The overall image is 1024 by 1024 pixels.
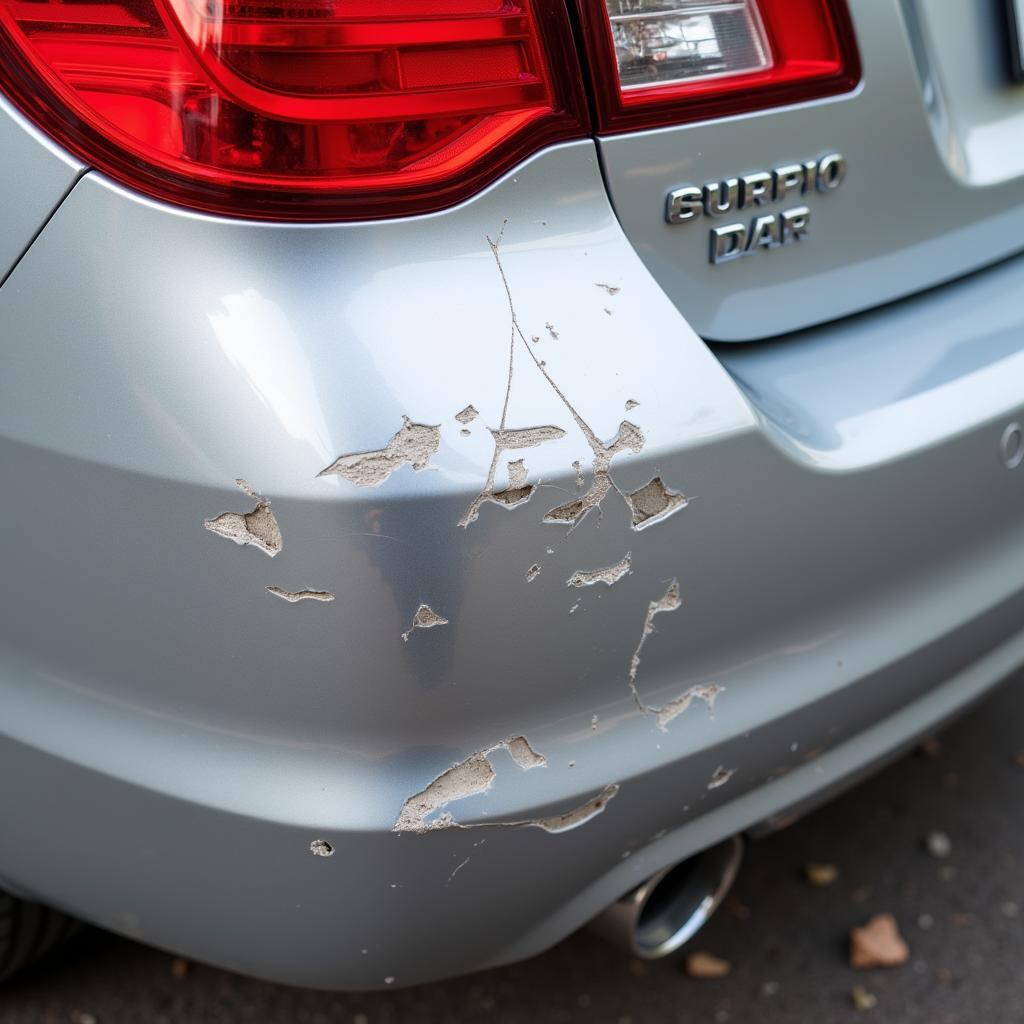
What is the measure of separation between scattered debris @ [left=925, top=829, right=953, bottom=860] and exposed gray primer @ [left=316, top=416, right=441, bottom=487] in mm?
1486

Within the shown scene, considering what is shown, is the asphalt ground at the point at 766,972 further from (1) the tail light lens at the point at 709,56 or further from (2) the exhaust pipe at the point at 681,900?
(1) the tail light lens at the point at 709,56

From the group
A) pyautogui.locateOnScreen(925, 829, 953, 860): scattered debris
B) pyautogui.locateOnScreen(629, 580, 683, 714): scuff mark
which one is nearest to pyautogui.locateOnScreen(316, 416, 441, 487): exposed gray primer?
pyautogui.locateOnScreen(629, 580, 683, 714): scuff mark

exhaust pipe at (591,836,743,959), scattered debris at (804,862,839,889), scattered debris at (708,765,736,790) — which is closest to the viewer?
scattered debris at (708,765,736,790)

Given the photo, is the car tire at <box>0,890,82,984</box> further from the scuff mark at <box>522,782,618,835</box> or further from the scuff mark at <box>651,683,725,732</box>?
the scuff mark at <box>651,683,725,732</box>

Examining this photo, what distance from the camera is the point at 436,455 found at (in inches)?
37.5

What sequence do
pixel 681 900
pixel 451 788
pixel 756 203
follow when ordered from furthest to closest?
1. pixel 681 900
2. pixel 756 203
3. pixel 451 788

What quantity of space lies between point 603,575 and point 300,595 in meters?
0.26

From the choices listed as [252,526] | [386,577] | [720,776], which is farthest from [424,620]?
[720,776]

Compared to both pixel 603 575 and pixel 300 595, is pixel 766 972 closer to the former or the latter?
pixel 603 575

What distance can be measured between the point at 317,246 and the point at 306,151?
82 millimetres

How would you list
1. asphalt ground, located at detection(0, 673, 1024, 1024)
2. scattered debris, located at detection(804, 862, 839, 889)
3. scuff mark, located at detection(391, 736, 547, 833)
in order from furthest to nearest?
1. scattered debris, located at detection(804, 862, 839, 889)
2. asphalt ground, located at detection(0, 673, 1024, 1024)
3. scuff mark, located at detection(391, 736, 547, 833)

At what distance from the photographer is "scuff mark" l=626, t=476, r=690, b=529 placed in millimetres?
1032

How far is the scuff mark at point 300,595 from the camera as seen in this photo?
3.17 ft

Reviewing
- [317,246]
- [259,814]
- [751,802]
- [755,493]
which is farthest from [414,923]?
[317,246]
